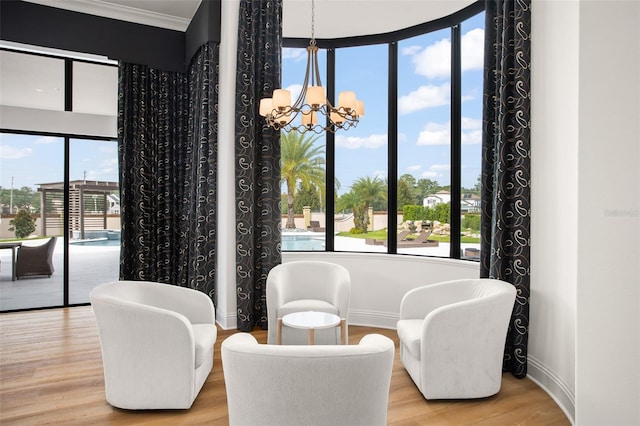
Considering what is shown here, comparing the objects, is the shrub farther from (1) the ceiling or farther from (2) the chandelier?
(1) the ceiling

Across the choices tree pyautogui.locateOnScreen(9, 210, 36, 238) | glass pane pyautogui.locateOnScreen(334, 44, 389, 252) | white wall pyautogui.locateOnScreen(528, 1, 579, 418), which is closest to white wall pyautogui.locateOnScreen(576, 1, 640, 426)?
white wall pyautogui.locateOnScreen(528, 1, 579, 418)

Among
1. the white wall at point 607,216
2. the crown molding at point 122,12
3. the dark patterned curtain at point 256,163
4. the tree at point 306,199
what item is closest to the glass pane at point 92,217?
the crown molding at point 122,12

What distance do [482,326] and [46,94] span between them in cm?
520

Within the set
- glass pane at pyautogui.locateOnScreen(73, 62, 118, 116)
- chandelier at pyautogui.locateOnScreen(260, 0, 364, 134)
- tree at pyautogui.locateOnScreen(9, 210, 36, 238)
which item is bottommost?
tree at pyautogui.locateOnScreen(9, 210, 36, 238)

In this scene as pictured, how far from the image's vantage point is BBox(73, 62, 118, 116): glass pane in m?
4.92

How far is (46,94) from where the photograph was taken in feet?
15.6

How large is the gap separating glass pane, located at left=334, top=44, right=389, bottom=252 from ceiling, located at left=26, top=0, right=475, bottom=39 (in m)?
0.33

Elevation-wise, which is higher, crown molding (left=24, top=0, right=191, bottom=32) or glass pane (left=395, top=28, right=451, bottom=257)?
crown molding (left=24, top=0, right=191, bottom=32)

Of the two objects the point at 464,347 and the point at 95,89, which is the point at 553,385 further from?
the point at 95,89

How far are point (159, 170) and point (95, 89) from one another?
1279 mm

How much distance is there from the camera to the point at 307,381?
4.83 feet

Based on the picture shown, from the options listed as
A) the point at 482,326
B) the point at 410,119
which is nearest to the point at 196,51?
the point at 410,119

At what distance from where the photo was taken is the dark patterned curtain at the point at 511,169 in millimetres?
2902

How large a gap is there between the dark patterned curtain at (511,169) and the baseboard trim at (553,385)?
0.07 metres
